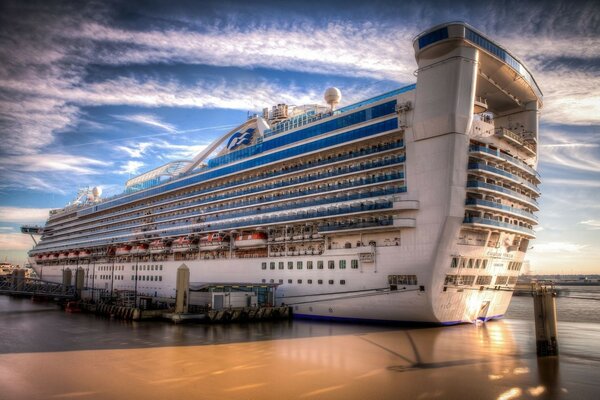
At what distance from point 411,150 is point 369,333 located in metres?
13.5

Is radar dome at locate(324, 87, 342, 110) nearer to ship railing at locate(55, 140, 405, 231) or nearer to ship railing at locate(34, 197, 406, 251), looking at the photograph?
ship railing at locate(55, 140, 405, 231)

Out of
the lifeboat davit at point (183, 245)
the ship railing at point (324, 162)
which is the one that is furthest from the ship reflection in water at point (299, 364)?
the lifeboat davit at point (183, 245)

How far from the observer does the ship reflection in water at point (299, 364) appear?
16.7 m

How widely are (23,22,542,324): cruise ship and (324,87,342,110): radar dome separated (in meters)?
0.12

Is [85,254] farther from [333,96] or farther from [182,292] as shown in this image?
[333,96]

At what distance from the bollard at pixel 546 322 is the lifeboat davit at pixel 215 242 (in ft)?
105

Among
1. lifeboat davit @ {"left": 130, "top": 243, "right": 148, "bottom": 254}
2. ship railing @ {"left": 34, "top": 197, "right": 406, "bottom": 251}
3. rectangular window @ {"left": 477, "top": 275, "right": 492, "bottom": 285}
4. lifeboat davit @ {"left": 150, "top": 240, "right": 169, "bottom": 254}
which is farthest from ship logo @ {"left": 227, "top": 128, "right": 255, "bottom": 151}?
rectangular window @ {"left": 477, "top": 275, "right": 492, "bottom": 285}

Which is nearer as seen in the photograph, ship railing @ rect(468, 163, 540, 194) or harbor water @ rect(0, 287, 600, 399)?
harbor water @ rect(0, 287, 600, 399)

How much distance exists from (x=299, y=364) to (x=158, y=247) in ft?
140

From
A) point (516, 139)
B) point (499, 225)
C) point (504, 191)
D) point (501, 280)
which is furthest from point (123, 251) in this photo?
point (516, 139)

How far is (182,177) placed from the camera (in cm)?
5988

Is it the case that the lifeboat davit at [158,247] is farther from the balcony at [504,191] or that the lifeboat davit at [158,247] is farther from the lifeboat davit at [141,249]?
the balcony at [504,191]

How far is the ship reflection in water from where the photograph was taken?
54.9 ft

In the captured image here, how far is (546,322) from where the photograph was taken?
2322cm
